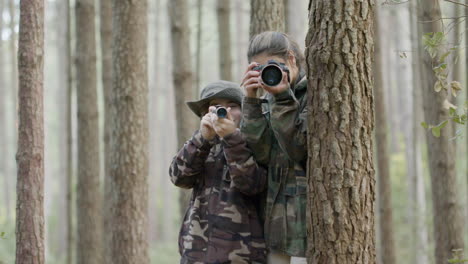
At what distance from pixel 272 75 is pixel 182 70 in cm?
514

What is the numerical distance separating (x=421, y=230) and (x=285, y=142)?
10456mm

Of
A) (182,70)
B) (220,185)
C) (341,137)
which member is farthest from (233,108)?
(182,70)

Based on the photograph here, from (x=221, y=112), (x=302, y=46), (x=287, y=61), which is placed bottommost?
(x=221, y=112)

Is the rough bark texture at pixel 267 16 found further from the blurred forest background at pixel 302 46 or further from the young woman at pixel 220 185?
the young woman at pixel 220 185

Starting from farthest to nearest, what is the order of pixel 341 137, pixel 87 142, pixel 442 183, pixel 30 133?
pixel 87 142, pixel 442 183, pixel 30 133, pixel 341 137

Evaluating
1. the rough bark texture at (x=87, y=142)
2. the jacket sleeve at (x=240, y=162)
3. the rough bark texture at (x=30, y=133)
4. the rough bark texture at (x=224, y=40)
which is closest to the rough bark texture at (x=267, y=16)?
the rough bark texture at (x=30, y=133)

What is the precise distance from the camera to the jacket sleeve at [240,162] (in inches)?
127

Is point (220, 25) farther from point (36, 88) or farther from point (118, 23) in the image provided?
point (36, 88)

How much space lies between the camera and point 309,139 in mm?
2988

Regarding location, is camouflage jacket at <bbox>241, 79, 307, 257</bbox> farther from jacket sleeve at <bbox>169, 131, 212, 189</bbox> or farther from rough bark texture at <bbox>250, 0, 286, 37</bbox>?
rough bark texture at <bbox>250, 0, 286, 37</bbox>

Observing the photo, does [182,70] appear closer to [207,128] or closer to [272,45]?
[207,128]

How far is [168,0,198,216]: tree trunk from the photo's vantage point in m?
7.96

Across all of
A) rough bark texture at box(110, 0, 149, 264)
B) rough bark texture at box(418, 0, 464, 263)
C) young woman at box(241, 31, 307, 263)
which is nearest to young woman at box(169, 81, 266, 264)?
young woman at box(241, 31, 307, 263)

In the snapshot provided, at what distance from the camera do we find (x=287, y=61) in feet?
10.7
